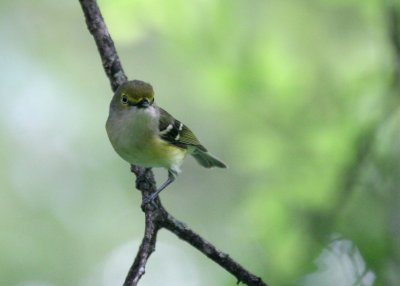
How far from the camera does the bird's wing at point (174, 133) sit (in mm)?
5143

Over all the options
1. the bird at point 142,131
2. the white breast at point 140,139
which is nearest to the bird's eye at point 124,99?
the bird at point 142,131

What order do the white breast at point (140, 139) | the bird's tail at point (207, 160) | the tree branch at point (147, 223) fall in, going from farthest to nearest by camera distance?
1. the bird's tail at point (207, 160)
2. the white breast at point (140, 139)
3. the tree branch at point (147, 223)

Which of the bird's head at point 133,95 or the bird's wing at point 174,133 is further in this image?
the bird's wing at point 174,133

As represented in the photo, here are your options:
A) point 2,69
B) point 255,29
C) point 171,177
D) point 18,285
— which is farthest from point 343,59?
point 2,69

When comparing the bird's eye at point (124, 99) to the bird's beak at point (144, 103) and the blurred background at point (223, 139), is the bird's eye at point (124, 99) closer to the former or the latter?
the bird's beak at point (144, 103)

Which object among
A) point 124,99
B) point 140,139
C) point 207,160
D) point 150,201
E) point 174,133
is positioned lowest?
point 150,201

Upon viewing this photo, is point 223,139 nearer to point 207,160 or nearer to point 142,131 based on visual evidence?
point 207,160

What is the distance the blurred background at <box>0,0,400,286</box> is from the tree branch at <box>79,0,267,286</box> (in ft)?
1.29

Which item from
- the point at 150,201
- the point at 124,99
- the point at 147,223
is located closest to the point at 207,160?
the point at 124,99

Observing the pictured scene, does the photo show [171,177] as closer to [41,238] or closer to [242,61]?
[242,61]

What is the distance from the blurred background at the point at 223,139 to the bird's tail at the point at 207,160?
269 millimetres

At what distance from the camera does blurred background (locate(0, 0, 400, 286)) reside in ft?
13.4

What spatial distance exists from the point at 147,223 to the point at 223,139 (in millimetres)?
4480

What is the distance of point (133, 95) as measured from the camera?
4738 millimetres
